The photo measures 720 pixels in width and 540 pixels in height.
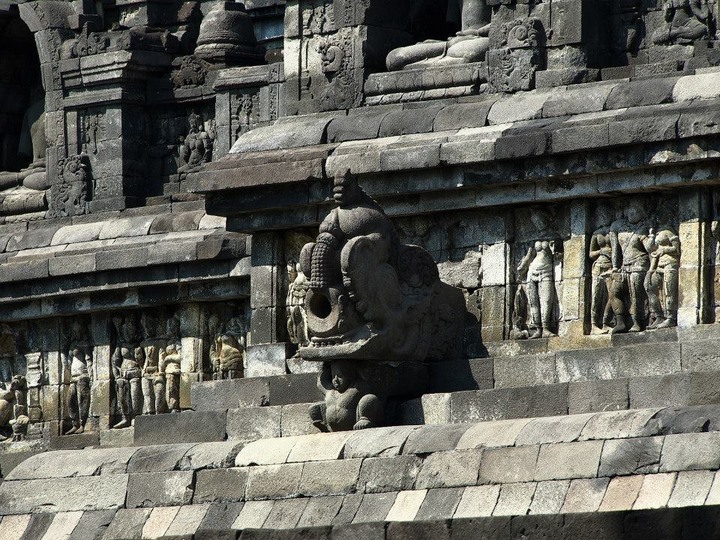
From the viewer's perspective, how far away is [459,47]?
2939cm

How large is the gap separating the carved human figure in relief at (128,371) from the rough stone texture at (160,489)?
17.0 ft

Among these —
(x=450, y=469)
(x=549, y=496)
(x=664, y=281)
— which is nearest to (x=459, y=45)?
(x=664, y=281)

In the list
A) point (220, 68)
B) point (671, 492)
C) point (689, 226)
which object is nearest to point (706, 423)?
point (671, 492)

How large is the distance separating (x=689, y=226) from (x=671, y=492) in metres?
4.09

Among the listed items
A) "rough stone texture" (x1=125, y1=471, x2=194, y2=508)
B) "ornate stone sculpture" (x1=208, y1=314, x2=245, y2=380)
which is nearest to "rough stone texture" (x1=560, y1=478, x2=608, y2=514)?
"rough stone texture" (x1=125, y1=471, x2=194, y2=508)

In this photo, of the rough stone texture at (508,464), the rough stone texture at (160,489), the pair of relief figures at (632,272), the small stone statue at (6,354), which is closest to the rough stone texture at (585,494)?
the rough stone texture at (508,464)

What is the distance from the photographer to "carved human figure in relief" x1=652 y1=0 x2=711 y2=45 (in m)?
27.8

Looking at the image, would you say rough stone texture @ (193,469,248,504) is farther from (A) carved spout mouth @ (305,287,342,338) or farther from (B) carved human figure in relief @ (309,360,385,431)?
(A) carved spout mouth @ (305,287,342,338)

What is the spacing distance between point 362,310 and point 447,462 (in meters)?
2.18

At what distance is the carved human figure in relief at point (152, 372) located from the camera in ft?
107

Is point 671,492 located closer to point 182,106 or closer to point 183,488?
point 183,488

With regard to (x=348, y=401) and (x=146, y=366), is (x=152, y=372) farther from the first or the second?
(x=348, y=401)

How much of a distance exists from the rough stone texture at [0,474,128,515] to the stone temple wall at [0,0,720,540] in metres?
0.03

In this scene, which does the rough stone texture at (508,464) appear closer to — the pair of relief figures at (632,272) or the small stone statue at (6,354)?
the pair of relief figures at (632,272)
